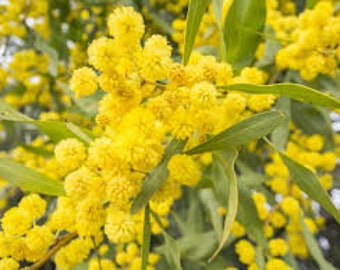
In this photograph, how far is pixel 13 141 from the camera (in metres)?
2.67

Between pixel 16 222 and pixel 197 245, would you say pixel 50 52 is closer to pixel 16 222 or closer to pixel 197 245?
pixel 197 245

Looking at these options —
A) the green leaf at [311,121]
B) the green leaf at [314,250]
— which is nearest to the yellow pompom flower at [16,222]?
the green leaf at [314,250]

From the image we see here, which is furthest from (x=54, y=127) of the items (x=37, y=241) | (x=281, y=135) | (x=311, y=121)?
(x=311, y=121)

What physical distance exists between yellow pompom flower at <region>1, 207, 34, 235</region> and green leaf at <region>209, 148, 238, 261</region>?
1.34 feet

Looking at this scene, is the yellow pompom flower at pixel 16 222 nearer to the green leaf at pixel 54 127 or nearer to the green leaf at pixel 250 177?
the green leaf at pixel 54 127

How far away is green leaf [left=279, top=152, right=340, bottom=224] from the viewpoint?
115cm

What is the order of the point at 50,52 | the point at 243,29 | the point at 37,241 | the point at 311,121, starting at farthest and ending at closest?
the point at 50,52 < the point at 311,121 < the point at 243,29 < the point at 37,241

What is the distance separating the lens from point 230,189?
3.37ft

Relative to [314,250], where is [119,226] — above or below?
above

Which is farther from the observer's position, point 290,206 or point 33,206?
point 290,206

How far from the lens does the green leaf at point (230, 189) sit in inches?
37.6

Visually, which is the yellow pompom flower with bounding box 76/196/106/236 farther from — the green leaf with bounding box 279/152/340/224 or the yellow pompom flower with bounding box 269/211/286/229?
the yellow pompom flower with bounding box 269/211/286/229

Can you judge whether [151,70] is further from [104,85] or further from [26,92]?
[26,92]

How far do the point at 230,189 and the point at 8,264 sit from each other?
49 cm
